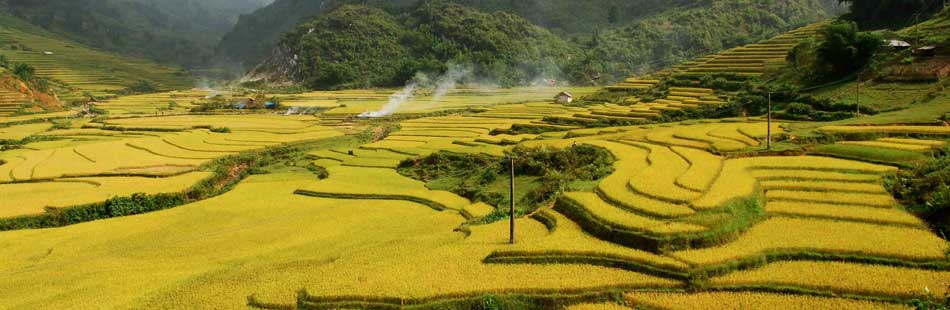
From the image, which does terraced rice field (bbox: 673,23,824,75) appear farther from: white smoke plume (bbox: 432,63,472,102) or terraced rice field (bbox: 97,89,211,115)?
terraced rice field (bbox: 97,89,211,115)

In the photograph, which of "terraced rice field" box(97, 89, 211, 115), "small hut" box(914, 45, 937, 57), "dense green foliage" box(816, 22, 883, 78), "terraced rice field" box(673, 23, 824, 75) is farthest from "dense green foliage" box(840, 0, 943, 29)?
"terraced rice field" box(97, 89, 211, 115)

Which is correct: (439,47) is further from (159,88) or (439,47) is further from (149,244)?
A: (149,244)

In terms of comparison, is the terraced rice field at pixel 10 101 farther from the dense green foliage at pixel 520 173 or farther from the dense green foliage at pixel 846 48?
the dense green foliage at pixel 846 48

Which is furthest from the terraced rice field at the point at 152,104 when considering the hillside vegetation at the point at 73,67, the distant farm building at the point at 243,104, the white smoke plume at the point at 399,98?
the white smoke plume at the point at 399,98

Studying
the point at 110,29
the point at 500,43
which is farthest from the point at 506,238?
the point at 110,29

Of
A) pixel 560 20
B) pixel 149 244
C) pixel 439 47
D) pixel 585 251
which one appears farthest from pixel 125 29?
pixel 585 251

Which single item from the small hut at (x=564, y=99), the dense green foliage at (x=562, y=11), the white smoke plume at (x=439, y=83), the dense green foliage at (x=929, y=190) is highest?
the dense green foliage at (x=562, y=11)
